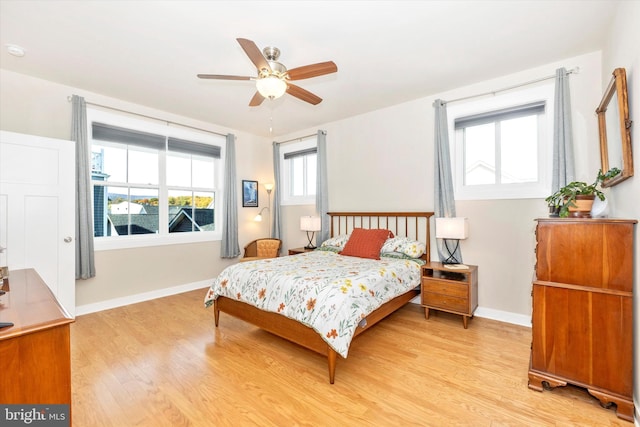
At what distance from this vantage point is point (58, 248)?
3.01m

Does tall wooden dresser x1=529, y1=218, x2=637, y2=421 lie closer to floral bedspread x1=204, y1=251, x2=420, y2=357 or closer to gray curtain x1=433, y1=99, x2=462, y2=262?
floral bedspread x1=204, y1=251, x2=420, y2=357

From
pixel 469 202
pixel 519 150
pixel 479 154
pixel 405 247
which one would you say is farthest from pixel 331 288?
pixel 519 150

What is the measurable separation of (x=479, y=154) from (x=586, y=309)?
2095 mm

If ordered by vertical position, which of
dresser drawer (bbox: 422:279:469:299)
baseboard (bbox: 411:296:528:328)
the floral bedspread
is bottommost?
baseboard (bbox: 411:296:528:328)

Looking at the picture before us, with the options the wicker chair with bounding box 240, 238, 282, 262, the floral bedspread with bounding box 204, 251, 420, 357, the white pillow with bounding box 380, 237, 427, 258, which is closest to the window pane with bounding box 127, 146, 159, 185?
the wicker chair with bounding box 240, 238, 282, 262

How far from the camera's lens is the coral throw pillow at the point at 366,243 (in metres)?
3.53

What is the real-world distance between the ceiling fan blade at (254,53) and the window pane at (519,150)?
9.00 ft

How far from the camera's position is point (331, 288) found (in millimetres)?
2227

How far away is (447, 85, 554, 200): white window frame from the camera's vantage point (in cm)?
295

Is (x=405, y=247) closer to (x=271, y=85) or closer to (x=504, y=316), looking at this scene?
(x=504, y=316)

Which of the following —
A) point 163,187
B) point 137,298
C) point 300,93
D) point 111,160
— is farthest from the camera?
point 163,187

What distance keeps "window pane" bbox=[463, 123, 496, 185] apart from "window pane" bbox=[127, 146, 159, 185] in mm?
4253

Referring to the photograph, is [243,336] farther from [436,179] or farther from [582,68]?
[582,68]

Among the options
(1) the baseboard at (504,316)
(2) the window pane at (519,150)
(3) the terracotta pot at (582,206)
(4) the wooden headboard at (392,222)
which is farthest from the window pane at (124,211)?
(3) the terracotta pot at (582,206)
